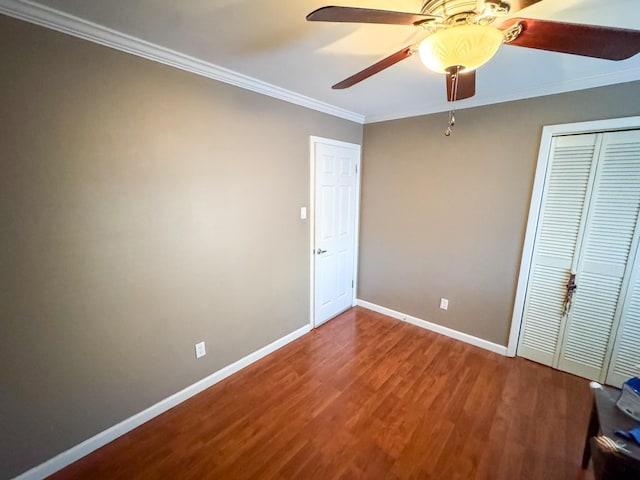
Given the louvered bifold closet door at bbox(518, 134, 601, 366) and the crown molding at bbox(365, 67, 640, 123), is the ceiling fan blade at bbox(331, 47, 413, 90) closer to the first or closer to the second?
the crown molding at bbox(365, 67, 640, 123)

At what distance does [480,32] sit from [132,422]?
8.92ft

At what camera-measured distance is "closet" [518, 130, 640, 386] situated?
78.4 inches

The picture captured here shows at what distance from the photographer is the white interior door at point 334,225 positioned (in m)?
2.87

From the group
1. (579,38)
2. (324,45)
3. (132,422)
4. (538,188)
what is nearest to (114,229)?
(132,422)

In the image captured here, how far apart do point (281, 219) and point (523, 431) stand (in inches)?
92.4

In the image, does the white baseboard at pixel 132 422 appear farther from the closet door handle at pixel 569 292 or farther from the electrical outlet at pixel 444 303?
the closet door handle at pixel 569 292

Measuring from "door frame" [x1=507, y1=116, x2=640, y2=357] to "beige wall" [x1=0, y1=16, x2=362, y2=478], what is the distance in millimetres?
2172

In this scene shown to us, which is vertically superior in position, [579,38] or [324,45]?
[324,45]

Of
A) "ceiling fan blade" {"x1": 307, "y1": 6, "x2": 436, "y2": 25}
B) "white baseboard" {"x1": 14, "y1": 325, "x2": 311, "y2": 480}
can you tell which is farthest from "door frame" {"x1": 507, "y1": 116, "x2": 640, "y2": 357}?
"white baseboard" {"x1": 14, "y1": 325, "x2": 311, "y2": 480}

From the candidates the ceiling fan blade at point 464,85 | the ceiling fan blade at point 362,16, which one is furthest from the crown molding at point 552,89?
the ceiling fan blade at point 362,16

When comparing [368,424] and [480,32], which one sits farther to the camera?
[368,424]

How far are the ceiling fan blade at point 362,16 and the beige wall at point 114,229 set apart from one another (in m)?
1.31

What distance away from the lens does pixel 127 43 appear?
1.51 m

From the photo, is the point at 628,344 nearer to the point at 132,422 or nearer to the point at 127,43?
the point at 132,422
